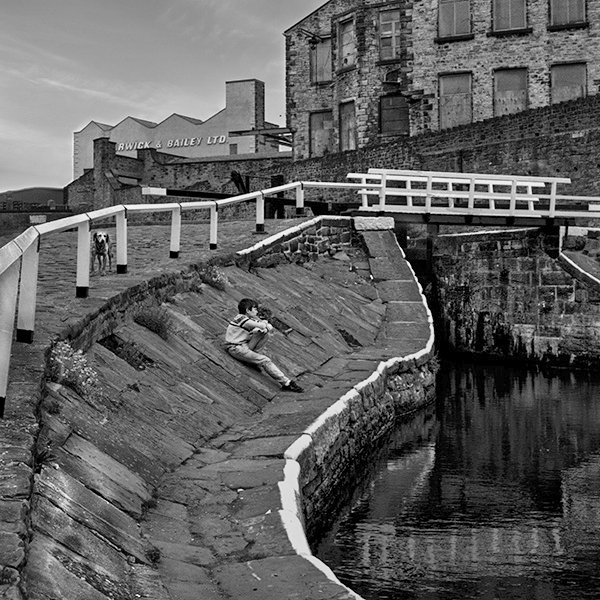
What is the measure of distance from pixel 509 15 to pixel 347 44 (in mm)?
6420

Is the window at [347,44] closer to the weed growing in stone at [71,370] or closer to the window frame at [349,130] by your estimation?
→ the window frame at [349,130]

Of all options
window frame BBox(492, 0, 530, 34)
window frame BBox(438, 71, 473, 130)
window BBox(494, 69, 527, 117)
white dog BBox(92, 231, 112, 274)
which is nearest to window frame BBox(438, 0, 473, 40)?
window frame BBox(492, 0, 530, 34)

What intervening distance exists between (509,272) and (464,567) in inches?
529

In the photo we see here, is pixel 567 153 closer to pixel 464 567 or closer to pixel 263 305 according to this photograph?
pixel 263 305

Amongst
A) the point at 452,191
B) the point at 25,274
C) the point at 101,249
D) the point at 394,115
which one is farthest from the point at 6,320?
the point at 394,115

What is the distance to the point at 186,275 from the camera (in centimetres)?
1012

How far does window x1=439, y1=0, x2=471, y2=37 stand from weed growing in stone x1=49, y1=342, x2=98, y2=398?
84.2 feet

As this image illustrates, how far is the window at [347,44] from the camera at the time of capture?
108 ft

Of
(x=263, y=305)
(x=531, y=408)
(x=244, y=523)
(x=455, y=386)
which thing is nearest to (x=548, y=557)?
(x=244, y=523)

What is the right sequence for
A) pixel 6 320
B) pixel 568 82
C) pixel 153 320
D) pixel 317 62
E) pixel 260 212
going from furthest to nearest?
pixel 317 62 → pixel 568 82 → pixel 260 212 → pixel 153 320 → pixel 6 320

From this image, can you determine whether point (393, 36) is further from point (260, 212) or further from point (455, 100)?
point (260, 212)

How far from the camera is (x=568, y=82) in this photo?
28344 mm

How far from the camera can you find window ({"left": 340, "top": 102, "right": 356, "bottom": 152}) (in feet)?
108

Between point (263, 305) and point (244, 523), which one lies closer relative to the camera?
point (244, 523)
